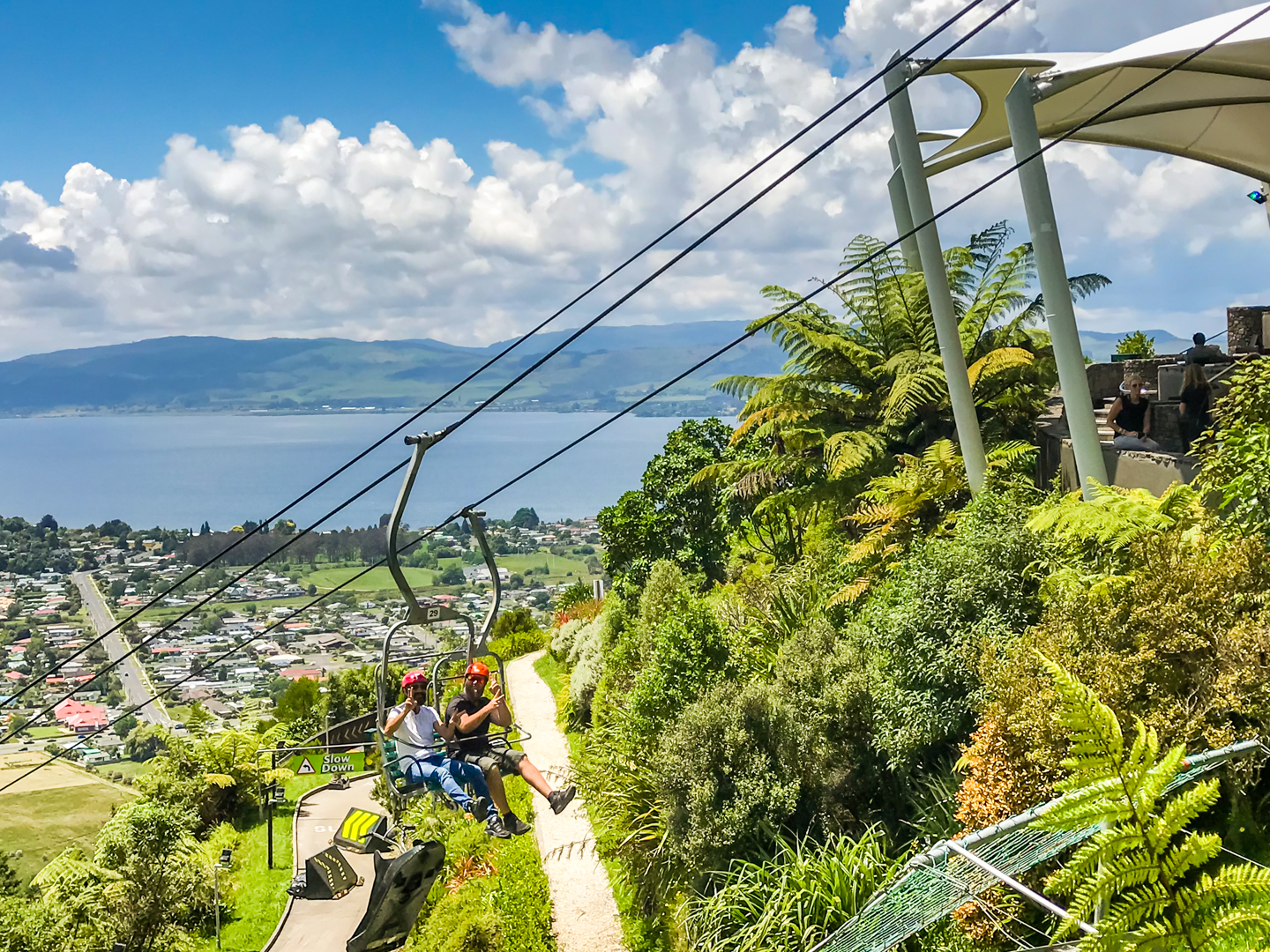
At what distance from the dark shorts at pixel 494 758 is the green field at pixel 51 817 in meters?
33.4

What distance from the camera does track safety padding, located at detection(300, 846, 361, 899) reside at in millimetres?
14555

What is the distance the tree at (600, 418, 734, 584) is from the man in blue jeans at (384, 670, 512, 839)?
538 inches

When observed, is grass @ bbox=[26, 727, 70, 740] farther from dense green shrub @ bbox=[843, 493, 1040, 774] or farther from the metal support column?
dense green shrub @ bbox=[843, 493, 1040, 774]

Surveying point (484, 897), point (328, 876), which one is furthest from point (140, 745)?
point (484, 897)

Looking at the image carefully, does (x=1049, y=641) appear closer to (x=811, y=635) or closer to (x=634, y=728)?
(x=811, y=635)

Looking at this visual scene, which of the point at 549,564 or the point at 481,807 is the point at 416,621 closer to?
the point at 481,807

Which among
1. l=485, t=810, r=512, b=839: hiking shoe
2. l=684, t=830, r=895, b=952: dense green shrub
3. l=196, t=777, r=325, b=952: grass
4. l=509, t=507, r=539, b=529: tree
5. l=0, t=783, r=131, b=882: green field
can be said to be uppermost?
l=509, t=507, r=539, b=529: tree

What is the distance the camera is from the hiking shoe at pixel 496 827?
812 centimetres

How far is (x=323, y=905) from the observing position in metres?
16.3

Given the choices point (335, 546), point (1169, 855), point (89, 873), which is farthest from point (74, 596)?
point (1169, 855)

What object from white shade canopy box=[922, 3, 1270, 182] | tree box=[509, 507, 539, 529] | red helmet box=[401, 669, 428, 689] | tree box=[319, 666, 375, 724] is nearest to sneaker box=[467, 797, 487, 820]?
red helmet box=[401, 669, 428, 689]

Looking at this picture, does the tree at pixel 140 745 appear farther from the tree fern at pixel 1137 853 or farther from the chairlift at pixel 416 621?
the tree fern at pixel 1137 853

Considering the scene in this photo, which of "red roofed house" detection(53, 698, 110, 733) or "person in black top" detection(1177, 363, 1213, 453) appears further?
"red roofed house" detection(53, 698, 110, 733)

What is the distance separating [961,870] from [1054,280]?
6656 mm
